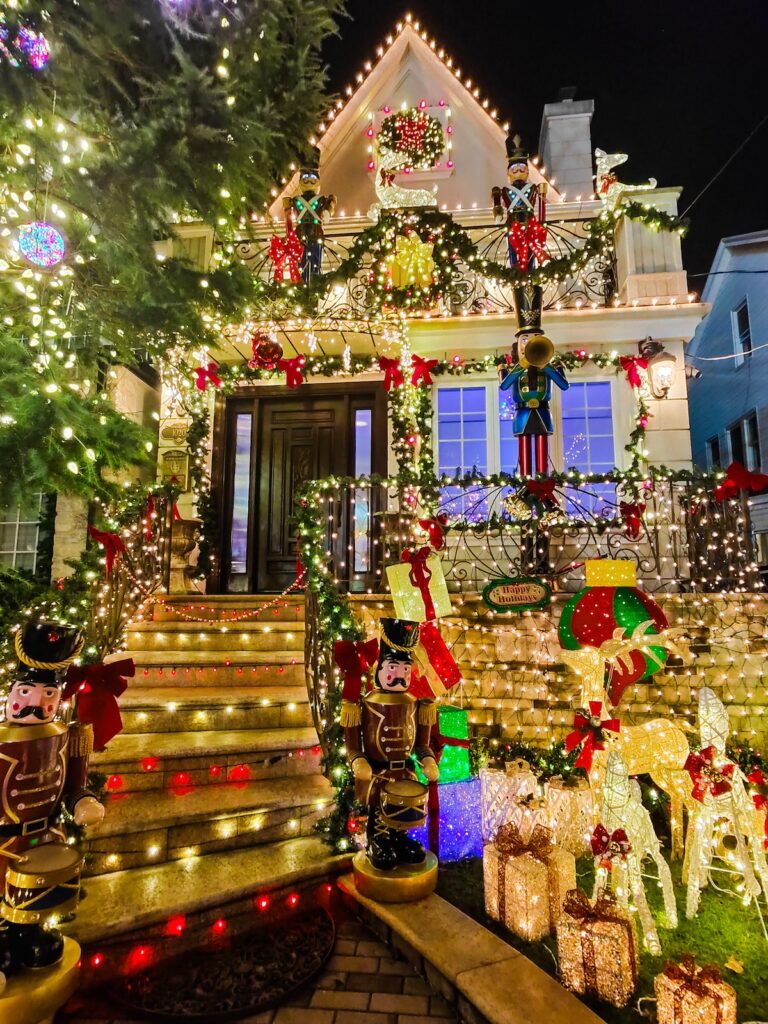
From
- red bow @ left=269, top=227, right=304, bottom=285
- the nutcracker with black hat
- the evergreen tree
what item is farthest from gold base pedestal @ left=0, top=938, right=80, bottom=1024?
red bow @ left=269, top=227, right=304, bottom=285

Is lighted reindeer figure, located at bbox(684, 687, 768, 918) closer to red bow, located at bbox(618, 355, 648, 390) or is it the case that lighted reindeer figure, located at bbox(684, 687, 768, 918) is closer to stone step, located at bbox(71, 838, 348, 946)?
stone step, located at bbox(71, 838, 348, 946)

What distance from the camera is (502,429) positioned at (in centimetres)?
914

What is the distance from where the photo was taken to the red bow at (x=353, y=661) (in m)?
3.53

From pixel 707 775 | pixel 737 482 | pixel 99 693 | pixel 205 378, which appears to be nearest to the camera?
pixel 99 693

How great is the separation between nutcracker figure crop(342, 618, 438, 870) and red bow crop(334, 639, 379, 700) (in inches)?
3.0

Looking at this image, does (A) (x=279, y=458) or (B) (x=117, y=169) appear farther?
(A) (x=279, y=458)

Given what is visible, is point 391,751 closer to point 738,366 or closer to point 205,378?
point 205,378

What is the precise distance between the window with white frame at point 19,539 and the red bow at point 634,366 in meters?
9.57

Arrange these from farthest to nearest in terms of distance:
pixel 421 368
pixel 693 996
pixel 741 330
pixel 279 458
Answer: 1. pixel 741 330
2. pixel 279 458
3. pixel 421 368
4. pixel 693 996

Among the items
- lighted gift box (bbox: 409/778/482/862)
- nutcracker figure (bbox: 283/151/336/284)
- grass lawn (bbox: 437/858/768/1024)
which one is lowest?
grass lawn (bbox: 437/858/768/1024)

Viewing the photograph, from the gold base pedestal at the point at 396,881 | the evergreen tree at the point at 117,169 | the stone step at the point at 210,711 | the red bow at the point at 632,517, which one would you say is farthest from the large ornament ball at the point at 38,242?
the red bow at the point at 632,517

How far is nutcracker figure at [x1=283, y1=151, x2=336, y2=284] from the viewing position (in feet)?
30.0

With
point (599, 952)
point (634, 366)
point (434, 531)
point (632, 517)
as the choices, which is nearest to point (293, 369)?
point (434, 531)

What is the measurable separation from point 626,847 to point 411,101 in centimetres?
1201
